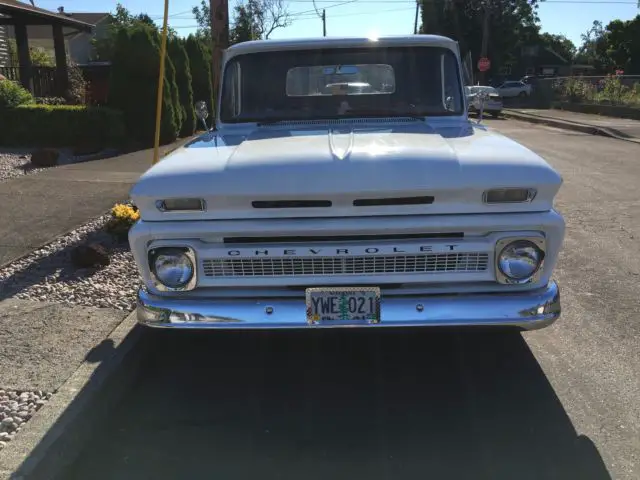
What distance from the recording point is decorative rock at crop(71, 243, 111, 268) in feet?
17.3

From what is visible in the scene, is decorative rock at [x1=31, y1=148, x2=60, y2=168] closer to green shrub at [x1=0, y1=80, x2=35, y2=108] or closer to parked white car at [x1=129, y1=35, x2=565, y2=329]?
green shrub at [x1=0, y1=80, x2=35, y2=108]

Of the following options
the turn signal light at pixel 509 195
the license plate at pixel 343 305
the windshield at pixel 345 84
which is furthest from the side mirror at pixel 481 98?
the license plate at pixel 343 305

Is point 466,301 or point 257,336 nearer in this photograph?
point 466,301

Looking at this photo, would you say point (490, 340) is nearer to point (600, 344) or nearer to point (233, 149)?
point (600, 344)

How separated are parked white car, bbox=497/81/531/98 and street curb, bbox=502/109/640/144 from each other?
12377 mm

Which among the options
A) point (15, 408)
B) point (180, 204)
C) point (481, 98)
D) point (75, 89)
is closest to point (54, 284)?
point (15, 408)

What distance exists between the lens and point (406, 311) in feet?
10.00

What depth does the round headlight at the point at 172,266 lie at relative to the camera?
3123 mm

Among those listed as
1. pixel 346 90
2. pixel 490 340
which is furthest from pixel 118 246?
pixel 490 340

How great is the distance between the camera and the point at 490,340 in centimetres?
423

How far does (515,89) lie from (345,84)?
4074 cm

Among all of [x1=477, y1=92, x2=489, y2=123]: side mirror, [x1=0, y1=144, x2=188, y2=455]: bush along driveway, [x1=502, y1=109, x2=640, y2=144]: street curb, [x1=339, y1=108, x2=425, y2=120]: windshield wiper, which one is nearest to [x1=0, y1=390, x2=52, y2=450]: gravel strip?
[x1=0, y1=144, x2=188, y2=455]: bush along driveway

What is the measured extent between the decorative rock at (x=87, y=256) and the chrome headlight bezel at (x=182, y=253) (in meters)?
2.32

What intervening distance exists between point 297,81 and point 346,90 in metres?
0.36
